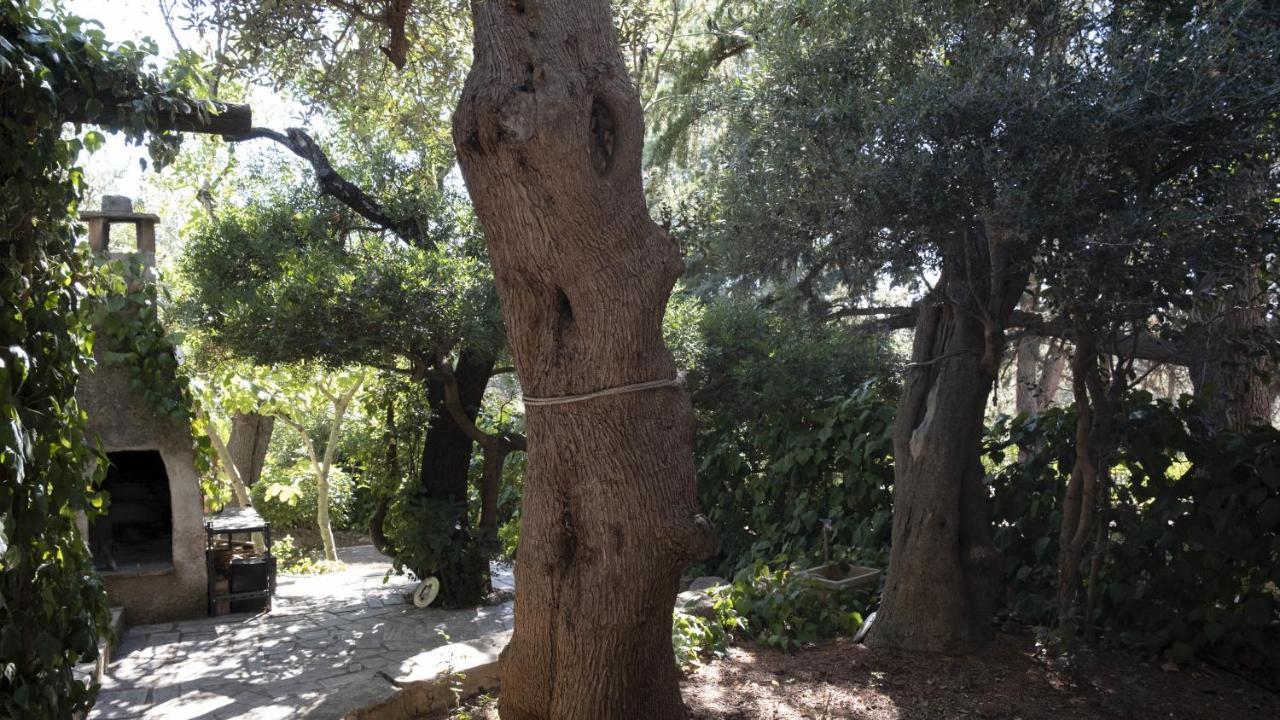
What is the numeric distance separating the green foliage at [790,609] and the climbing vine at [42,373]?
3.41m

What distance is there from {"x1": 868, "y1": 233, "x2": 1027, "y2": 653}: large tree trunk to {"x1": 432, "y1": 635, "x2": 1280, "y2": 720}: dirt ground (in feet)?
0.64

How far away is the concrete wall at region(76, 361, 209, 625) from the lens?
6934mm

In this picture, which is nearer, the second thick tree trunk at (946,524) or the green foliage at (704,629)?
the green foliage at (704,629)

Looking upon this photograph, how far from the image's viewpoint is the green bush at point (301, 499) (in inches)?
512

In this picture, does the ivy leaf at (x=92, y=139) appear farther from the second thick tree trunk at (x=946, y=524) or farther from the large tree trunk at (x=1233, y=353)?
the large tree trunk at (x=1233, y=353)

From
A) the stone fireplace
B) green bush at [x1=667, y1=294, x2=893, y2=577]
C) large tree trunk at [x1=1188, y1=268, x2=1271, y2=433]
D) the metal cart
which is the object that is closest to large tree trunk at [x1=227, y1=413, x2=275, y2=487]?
the stone fireplace

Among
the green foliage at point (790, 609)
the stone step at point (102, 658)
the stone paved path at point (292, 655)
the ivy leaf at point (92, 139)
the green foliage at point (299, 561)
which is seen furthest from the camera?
the green foliage at point (299, 561)

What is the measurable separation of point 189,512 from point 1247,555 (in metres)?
7.05

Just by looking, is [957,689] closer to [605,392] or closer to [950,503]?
[950,503]

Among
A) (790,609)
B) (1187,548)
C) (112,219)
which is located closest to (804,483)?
(790,609)

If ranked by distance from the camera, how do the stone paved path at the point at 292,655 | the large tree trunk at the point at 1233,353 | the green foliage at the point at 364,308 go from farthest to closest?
the green foliage at the point at 364,308, the stone paved path at the point at 292,655, the large tree trunk at the point at 1233,353

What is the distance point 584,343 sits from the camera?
3229mm

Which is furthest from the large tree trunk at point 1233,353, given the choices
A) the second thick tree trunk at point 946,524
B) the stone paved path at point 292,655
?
the stone paved path at point 292,655

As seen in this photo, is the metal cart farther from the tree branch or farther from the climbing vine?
the climbing vine
